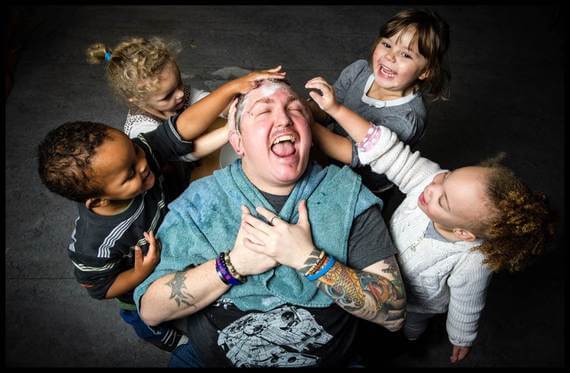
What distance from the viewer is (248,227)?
1460 millimetres

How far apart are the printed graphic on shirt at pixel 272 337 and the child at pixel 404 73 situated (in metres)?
0.79

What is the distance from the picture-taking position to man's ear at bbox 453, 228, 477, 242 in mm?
1544

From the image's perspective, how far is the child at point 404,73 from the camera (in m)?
1.96

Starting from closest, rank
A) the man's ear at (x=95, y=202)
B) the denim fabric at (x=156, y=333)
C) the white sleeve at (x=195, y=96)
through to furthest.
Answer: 1. the man's ear at (x=95, y=202)
2. the denim fabric at (x=156, y=333)
3. the white sleeve at (x=195, y=96)

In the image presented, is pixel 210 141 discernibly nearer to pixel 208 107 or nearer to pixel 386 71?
pixel 208 107

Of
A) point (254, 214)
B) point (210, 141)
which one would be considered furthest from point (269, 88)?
point (254, 214)

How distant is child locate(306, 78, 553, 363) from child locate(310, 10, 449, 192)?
26 centimetres

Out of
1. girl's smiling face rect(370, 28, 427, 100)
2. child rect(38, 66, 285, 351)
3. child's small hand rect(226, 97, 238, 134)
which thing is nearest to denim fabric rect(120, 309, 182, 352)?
child rect(38, 66, 285, 351)

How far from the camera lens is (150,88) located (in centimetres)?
185

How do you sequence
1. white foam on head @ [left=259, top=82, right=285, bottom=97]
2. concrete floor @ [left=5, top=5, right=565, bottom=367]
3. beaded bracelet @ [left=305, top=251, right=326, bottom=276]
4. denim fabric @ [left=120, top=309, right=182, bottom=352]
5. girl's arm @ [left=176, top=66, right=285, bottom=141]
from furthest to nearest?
concrete floor @ [left=5, top=5, right=565, bottom=367] → denim fabric @ [left=120, top=309, right=182, bottom=352] → girl's arm @ [left=176, top=66, right=285, bottom=141] → white foam on head @ [left=259, top=82, right=285, bottom=97] → beaded bracelet @ [left=305, top=251, right=326, bottom=276]

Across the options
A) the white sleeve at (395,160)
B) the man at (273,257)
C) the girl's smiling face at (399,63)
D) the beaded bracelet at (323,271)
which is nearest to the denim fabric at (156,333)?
the man at (273,257)

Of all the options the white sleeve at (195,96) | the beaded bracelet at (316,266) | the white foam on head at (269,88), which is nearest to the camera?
the beaded bracelet at (316,266)

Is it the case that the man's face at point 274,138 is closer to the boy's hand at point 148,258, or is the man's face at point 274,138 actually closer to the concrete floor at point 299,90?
the boy's hand at point 148,258

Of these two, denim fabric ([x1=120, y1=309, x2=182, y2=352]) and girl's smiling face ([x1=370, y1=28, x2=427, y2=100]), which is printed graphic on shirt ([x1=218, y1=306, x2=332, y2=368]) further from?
girl's smiling face ([x1=370, y1=28, x2=427, y2=100])
